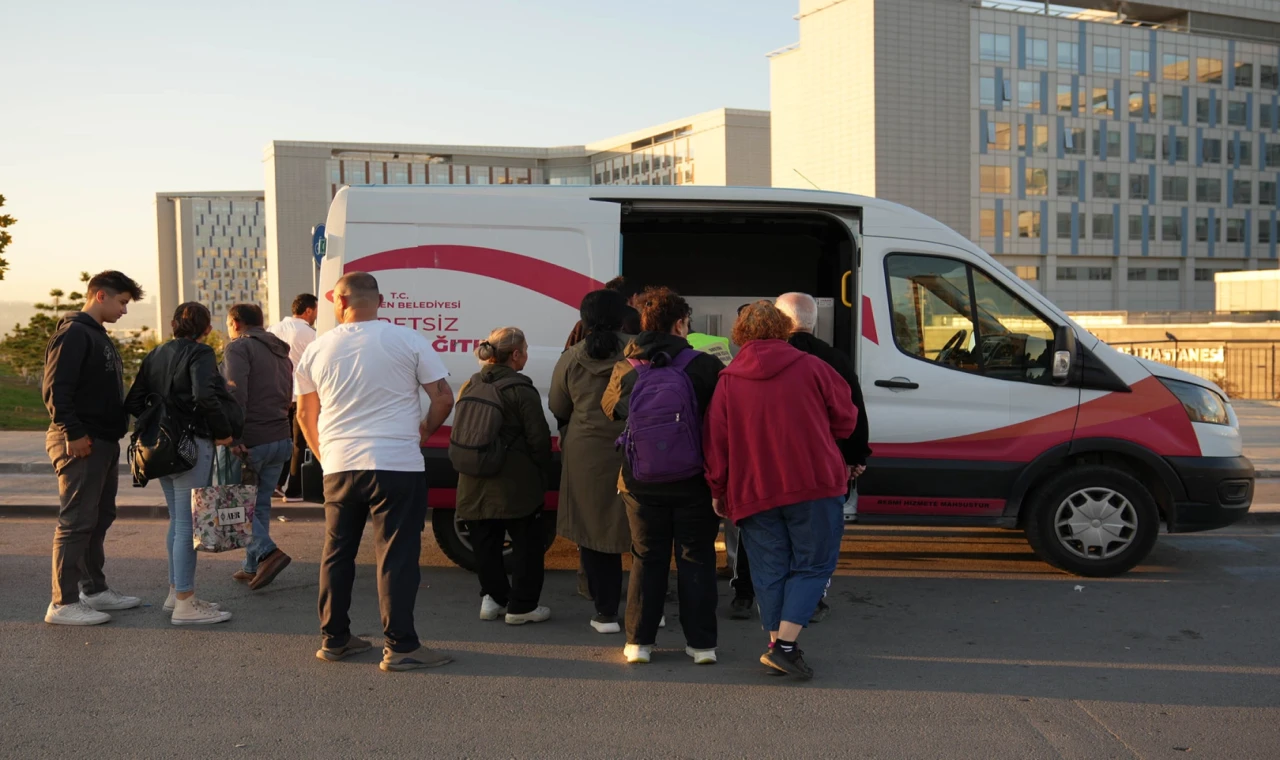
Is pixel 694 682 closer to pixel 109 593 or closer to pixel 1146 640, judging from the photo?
pixel 1146 640

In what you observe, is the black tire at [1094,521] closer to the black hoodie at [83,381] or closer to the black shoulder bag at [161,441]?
the black shoulder bag at [161,441]

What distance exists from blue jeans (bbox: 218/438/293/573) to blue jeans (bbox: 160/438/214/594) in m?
0.67

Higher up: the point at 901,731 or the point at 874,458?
the point at 874,458

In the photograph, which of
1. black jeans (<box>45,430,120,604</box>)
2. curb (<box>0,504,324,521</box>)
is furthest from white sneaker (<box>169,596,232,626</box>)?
curb (<box>0,504,324,521</box>)

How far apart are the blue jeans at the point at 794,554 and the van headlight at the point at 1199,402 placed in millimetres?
3141

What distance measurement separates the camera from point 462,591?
667 centimetres

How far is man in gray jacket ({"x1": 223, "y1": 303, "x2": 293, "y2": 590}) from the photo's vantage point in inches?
265

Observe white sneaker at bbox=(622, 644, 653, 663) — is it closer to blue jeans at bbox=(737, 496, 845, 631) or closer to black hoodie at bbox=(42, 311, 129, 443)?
blue jeans at bbox=(737, 496, 845, 631)

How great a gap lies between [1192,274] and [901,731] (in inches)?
2909

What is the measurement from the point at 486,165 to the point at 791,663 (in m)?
115

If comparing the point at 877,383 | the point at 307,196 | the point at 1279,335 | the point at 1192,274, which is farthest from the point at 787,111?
the point at 877,383

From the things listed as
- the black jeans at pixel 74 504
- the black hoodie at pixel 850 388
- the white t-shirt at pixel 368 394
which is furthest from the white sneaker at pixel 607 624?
the black jeans at pixel 74 504

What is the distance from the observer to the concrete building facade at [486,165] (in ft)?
327

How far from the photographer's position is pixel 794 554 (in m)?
4.98
